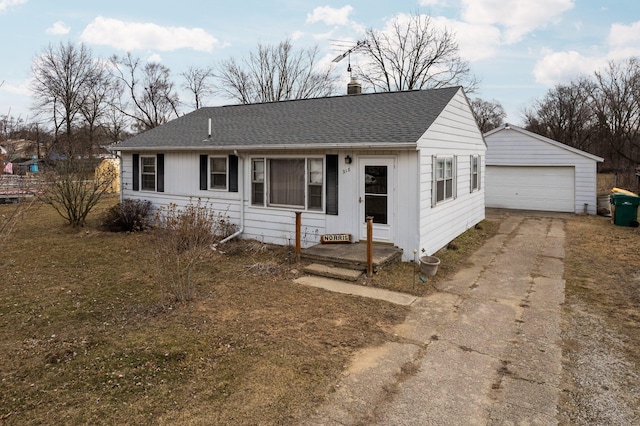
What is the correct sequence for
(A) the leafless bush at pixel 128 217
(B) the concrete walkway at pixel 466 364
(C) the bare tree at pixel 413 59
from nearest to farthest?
(B) the concrete walkway at pixel 466 364
(A) the leafless bush at pixel 128 217
(C) the bare tree at pixel 413 59

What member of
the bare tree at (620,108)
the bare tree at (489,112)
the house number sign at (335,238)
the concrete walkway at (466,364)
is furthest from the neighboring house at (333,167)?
the bare tree at (489,112)

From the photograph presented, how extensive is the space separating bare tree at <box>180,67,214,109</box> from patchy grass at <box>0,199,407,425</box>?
3049 cm

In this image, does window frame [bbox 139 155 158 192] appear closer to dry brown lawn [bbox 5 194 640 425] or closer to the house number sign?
dry brown lawn [bbox 5 194 640 425]

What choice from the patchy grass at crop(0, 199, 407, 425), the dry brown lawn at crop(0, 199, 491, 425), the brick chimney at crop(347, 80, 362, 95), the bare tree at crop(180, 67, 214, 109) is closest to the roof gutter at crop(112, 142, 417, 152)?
the dry brown lawn at crop(0, 199, 491, 425)

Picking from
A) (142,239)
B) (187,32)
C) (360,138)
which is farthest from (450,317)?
(187,32)

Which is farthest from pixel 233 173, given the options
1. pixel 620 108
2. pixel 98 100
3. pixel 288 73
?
pixel 620 108

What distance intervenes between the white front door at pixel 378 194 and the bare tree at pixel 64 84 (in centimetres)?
2899

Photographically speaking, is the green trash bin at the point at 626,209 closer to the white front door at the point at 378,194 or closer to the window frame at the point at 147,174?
the white front door at the point at 378,194

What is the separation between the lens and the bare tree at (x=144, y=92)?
35.1 metres

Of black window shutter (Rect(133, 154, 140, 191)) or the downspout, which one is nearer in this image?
the downspout

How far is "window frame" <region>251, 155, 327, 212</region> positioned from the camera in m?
9.40

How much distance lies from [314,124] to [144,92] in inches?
1191

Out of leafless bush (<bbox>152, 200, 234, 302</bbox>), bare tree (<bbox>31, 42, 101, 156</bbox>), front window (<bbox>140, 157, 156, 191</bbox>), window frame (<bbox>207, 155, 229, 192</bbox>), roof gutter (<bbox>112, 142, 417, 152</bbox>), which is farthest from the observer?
bare tree (<bbox>31, 42, 101, 156</bbox>)

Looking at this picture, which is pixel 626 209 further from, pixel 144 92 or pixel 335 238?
pixel 144 92
